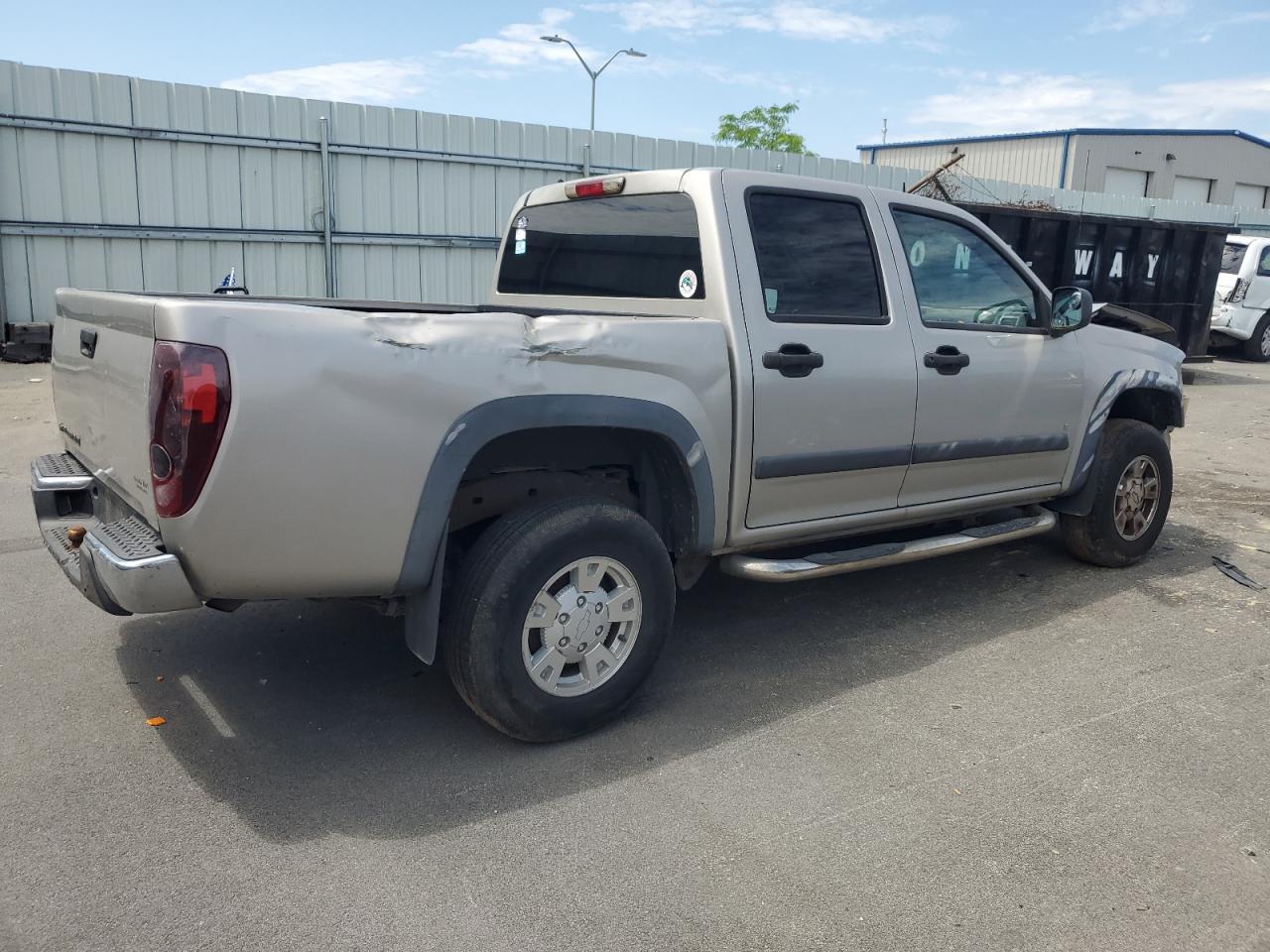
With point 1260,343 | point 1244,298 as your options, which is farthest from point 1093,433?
point 1260,343

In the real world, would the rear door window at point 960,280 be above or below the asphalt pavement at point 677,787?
above

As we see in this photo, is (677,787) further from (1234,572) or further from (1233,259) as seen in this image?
(1233,259)

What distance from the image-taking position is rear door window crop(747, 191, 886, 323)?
160 inches

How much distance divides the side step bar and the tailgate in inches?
A: 83.0

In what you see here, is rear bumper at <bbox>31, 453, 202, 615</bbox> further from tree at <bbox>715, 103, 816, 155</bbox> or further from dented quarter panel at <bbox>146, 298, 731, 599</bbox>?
tree at <bbox>715, 103, 816, 155</bbox>

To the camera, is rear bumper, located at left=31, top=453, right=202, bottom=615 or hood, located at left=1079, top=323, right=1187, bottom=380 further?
hood, located at left=1079, top=323, right=1187, bottom=380

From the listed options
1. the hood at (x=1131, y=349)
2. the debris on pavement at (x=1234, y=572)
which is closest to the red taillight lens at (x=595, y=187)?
the hood at (x=1131, y=349)

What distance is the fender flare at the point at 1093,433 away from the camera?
5344 millimetres

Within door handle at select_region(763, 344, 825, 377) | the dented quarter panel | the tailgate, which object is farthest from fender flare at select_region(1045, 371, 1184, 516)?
the tailgate

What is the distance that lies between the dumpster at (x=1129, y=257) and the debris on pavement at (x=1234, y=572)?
19.4 ft

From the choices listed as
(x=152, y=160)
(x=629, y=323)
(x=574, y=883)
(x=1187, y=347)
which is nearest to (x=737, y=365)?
(x=629, y=323)

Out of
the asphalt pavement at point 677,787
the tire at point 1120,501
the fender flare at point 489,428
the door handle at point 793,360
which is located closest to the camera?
the asphalt pavement at point 677,787

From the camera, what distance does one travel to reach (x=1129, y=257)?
43.0 feet

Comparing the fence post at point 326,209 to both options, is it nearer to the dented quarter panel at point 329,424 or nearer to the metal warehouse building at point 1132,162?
the dented quarter panel at point 329,424
